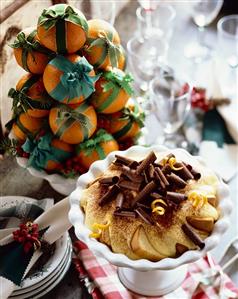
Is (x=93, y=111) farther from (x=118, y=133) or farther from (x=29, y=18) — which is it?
(x=29, y=18)

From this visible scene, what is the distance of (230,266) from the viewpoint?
3.20 ft

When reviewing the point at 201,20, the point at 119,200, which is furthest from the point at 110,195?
the point at 201,20

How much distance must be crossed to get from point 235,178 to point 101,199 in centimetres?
39

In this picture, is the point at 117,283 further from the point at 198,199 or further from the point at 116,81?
the point at 116,81

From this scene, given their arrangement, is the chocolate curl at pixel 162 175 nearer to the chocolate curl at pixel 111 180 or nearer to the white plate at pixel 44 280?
the chocolate curl at pixel 111 180

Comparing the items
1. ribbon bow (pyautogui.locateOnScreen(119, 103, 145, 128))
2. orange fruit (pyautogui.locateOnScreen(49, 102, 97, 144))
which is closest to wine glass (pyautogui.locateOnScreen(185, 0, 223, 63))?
ribbon bow (pyautogui.locateOnScreen(119, 103, 145, 128))

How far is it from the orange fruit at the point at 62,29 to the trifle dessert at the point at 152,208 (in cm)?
22

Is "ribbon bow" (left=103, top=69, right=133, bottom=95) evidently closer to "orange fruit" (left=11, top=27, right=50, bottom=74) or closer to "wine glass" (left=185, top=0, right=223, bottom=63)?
"orange fruit" (left=11, top=27, right=50, bottom=74)

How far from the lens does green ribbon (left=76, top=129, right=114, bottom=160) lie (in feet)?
3.26

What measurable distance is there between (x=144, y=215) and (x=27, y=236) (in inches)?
9.2

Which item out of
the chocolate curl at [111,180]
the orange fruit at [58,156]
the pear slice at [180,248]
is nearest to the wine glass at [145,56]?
the orange fruit at [58,156]

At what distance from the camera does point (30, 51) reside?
0.92 metres

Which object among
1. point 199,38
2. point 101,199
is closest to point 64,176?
point 101,199

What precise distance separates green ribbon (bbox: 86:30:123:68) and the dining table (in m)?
0.29
